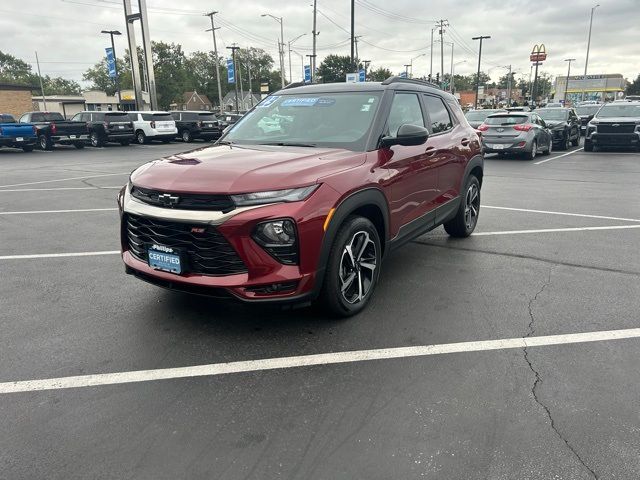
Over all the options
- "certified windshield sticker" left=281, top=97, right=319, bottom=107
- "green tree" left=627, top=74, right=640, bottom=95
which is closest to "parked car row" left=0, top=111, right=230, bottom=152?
"certified windshield sticker" left=281, top=97, right=319, bottom=107

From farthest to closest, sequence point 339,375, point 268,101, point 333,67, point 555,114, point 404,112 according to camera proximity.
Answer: point 333,67 → point 555,114 → point 268,101 → point 404,112 → point 339,375

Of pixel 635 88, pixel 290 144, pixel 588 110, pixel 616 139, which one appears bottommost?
pixel 616 139

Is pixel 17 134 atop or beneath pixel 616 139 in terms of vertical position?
atop

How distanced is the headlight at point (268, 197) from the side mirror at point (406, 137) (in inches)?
45.7

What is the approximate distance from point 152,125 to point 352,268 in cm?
2520

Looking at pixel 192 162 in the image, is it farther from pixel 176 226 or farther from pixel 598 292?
pixel 598 292

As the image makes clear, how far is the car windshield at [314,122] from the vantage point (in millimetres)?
4250

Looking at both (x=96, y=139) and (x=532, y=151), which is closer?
(x=532, y=151)

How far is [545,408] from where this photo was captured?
2799 millimetres

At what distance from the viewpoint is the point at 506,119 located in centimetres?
1678

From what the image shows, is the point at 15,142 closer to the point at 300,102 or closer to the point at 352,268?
the point at 300,102

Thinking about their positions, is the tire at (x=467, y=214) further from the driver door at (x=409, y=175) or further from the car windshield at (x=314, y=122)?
the car windshield at (x=314, y=122)

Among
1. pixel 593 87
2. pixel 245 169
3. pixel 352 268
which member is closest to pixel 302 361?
pixel 352 268

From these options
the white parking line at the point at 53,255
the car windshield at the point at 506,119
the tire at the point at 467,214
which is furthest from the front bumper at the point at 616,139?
the white parking line at the point at 53,255
